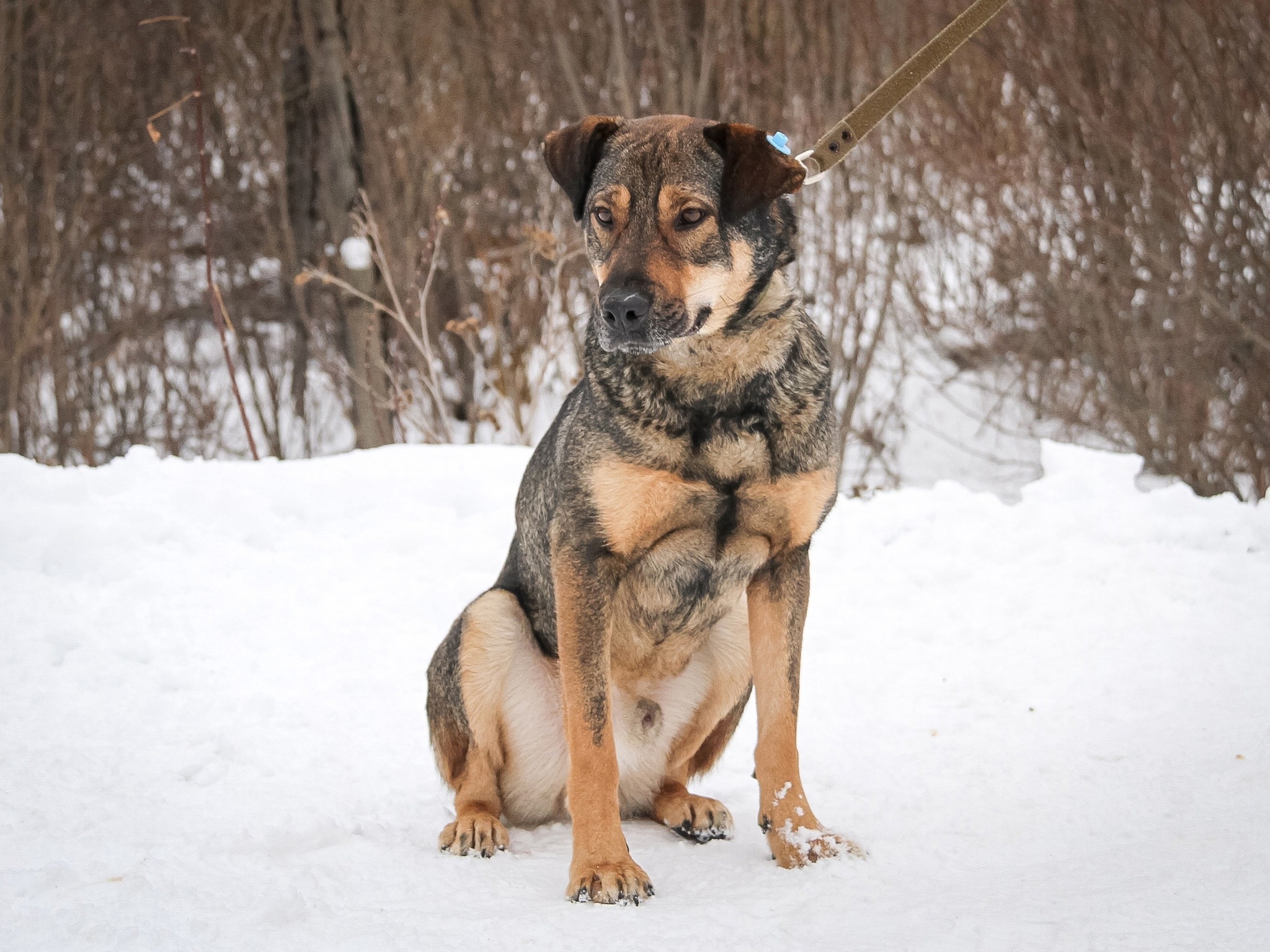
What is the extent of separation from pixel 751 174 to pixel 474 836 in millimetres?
2033

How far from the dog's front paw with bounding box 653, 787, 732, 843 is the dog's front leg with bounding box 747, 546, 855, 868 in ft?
0.91

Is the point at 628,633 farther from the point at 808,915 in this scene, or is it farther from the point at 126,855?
the point at 126,855

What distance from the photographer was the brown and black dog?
3113mm

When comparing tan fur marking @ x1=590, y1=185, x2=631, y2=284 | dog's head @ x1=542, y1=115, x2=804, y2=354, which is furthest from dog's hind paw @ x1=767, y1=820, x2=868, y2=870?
tan fur marking @ x1=590, y1=185, x2=631, y2=284

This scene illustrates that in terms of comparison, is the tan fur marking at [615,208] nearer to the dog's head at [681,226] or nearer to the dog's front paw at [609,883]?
the dog's head at [681,226]

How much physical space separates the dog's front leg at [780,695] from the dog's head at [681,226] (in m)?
0.75

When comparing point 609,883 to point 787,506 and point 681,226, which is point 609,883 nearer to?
point 787,506

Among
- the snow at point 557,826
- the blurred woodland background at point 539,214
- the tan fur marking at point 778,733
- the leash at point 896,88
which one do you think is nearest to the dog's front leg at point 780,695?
the tan fur marking at point 778,733

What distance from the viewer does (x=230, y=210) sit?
11523 mm

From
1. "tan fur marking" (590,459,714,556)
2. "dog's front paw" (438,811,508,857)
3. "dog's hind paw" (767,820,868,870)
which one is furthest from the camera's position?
"dog's front paw" (438,811,508,857)

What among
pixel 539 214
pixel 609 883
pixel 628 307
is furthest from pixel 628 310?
pixel 539 214

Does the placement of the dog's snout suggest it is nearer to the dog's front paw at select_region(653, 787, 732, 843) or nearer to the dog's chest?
the dog's chest

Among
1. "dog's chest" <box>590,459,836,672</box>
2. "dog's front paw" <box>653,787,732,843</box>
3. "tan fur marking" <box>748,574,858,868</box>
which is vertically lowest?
"dog's front paw" <box>653,787,732,843</box>

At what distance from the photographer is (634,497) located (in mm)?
3107
